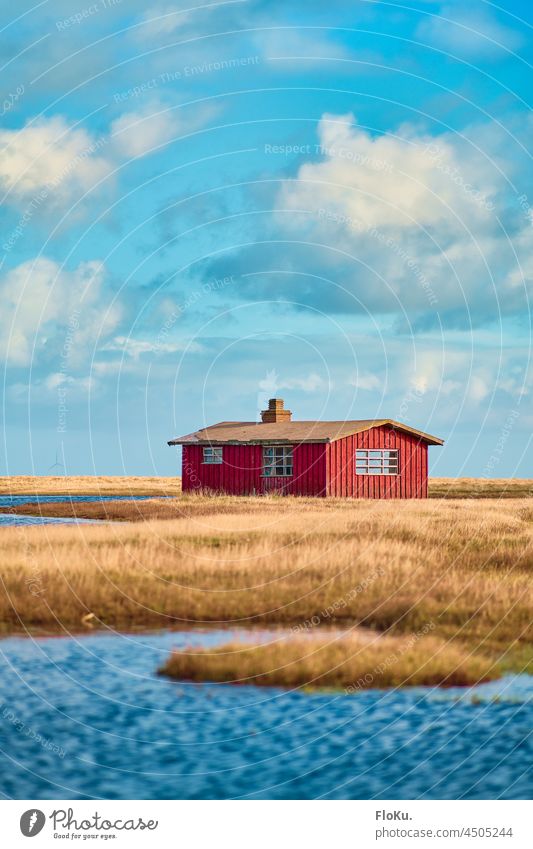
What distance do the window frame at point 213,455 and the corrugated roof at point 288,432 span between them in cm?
45

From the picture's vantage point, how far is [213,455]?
172 feet

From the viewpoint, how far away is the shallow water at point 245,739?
864 cm

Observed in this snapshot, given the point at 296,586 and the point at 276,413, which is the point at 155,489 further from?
the point at 296,586

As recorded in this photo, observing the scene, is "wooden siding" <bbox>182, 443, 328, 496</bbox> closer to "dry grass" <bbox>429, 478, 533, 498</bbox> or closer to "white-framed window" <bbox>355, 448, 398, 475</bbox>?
"white-framed window" <bbox>355, 448, 398, 475</bbox>

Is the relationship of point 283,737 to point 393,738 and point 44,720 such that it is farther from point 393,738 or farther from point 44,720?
point 44,720

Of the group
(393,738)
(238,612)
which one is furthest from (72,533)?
(393,738)

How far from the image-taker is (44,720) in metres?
10.4

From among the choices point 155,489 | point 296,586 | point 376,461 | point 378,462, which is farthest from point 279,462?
point 155,489

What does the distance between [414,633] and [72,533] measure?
14.5 m

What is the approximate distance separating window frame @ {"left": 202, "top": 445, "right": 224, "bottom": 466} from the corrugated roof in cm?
45

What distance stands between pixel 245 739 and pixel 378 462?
1600 inches

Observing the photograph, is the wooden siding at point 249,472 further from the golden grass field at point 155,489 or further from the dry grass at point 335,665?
Answer: the dry grass at point 335,665

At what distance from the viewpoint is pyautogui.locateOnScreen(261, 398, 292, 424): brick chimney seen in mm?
56375

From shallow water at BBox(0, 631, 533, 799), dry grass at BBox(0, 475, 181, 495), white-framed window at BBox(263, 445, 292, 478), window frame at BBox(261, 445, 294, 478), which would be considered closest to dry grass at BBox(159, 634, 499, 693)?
shallow water at BBox(0, 631, 533, 799)
